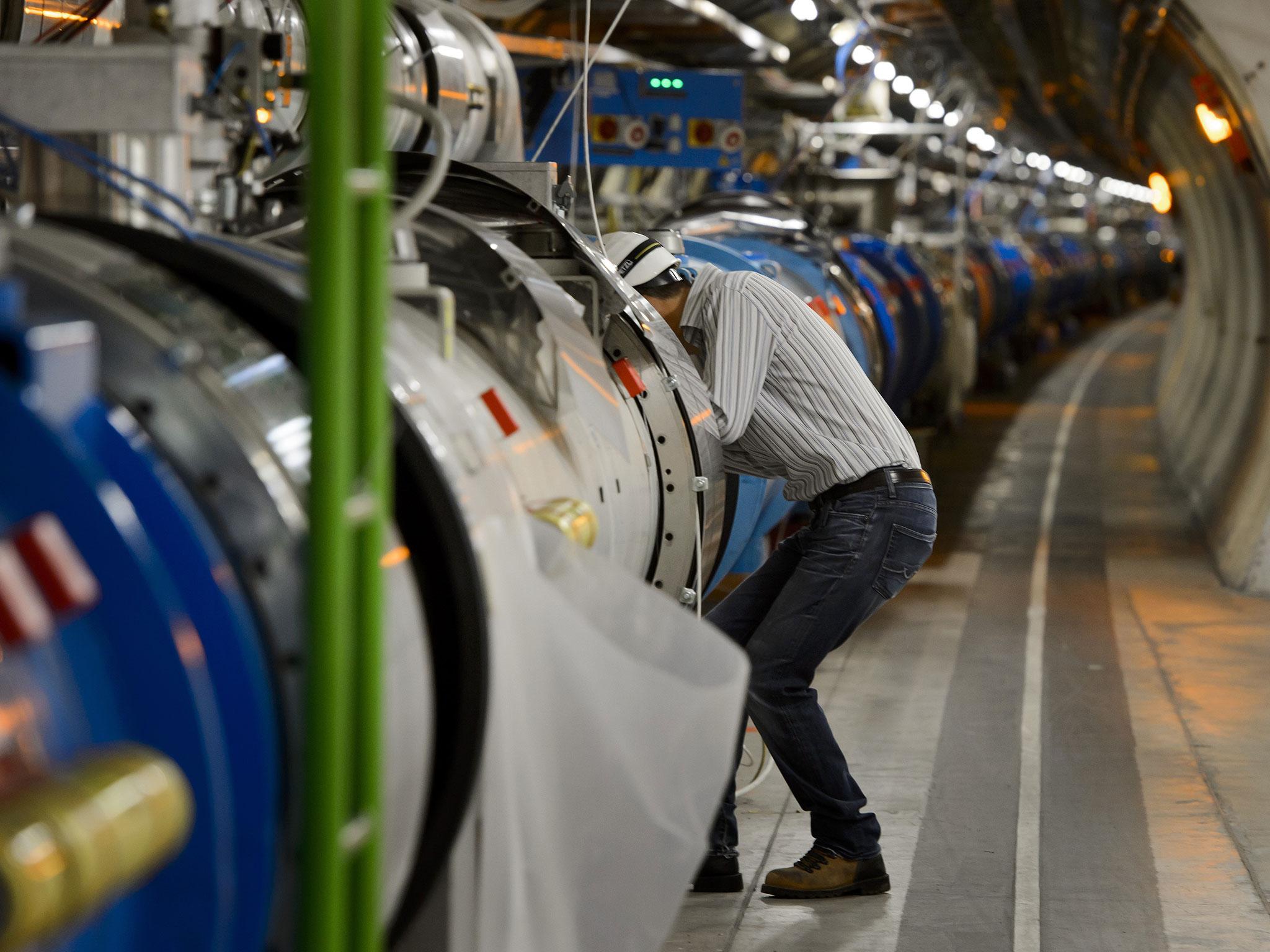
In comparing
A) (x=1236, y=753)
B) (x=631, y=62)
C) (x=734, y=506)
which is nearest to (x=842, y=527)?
(x=734, y=506)

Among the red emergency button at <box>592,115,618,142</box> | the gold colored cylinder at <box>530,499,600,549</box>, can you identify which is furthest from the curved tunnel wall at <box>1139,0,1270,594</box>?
the gold colored cylinder at <box>530,499,600,549</box>

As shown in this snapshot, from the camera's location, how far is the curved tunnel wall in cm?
716

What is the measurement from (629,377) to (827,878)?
4.28ft

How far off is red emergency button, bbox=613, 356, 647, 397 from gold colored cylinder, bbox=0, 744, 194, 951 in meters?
1.73

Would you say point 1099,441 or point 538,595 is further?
point 1099,441

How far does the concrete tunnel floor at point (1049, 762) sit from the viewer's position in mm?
3535

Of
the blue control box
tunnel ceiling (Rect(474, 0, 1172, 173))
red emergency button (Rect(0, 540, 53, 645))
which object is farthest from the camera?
tunnel ceiling (Rect(474, 0, 1172, 173))

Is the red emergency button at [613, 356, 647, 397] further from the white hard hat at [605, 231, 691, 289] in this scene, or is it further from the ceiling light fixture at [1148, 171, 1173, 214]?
the ceiling light fixture at [1148, 171, 1173, 214]

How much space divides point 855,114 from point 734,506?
968cm

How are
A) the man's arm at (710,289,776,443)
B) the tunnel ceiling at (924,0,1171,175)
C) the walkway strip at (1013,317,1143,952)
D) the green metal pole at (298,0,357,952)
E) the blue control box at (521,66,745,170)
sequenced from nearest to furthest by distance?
1. the green metal pole at (298,0,357,952)
2. the man's arm at (710,289,776,443)
3. the walkway strip at (1013,317,1143,952)
4. the blue control box at (521,66,745,170)
5. the tunnel ceiling at (924,0,1171,175)

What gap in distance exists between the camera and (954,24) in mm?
13344

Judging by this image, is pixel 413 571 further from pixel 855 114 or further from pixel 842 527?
pixel 855 114

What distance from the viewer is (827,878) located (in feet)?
12.0

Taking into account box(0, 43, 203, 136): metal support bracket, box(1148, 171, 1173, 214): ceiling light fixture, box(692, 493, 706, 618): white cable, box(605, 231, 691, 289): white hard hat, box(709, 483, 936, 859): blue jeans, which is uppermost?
box(0, 43, 203, 136): metal support bracket
